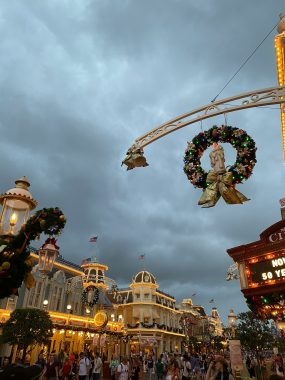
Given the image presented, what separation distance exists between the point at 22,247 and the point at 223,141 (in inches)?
208

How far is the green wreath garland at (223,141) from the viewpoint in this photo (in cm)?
757

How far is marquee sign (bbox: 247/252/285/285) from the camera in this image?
820 cm

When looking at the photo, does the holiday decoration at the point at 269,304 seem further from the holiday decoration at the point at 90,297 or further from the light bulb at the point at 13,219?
the holiday decoration at the point at 90,297

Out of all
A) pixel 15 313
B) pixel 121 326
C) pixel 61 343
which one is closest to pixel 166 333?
pixel 121 326

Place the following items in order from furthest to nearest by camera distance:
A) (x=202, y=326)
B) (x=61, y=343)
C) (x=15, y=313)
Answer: (x=202, y=326) < (x=61, y=343) < (x=15, y=313)

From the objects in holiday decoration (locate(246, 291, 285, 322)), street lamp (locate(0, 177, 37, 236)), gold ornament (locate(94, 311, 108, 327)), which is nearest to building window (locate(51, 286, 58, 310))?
gold ornament (locate(94, 311, 108, 327))

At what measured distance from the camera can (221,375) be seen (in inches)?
322

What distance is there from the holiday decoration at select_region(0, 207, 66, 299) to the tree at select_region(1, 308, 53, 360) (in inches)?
768

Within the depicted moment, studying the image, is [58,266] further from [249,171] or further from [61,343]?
[249,171]

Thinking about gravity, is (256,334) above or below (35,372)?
above

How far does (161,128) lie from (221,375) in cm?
617

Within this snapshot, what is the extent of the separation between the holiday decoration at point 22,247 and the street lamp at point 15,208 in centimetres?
122

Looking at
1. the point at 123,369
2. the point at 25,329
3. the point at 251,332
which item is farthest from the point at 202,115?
the point at 251,332

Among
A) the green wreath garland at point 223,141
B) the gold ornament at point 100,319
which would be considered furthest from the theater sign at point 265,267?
the gold ornament at point 100,319
